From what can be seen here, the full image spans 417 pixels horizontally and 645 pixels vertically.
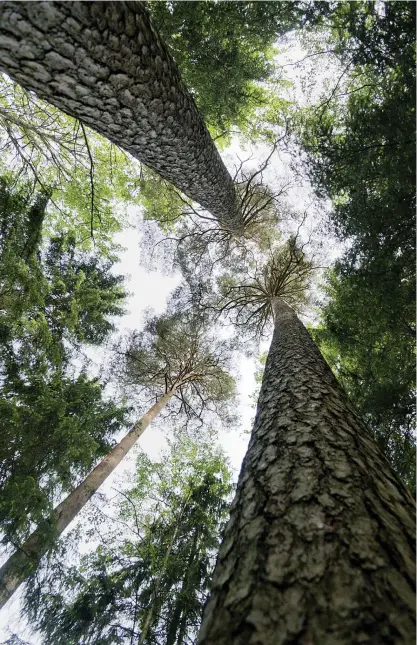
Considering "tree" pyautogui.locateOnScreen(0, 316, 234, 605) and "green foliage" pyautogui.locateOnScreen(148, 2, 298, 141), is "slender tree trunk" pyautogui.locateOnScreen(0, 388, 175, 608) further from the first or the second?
"green foliage" pyautogui.locateOnScreen(148, 2, 298, 141)

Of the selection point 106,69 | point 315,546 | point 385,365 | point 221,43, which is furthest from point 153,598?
point 221,43

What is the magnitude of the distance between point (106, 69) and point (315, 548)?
302 centimetres

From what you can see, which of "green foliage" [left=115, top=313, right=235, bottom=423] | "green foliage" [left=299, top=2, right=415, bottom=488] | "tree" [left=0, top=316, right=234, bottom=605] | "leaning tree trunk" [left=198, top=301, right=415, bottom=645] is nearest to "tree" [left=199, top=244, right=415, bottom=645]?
"leaning tree trunk" [left=198, top=301, right=415, bottom=645]

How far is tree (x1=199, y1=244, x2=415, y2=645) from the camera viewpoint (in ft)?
2.37

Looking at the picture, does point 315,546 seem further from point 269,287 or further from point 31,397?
point 269,287

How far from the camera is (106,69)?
2148 millimetres

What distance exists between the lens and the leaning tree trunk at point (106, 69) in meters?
1.77

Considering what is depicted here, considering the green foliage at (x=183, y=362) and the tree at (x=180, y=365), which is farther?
the green foliage at (x=183, y=362)

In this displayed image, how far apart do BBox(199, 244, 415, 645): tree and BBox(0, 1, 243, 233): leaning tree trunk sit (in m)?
2.76

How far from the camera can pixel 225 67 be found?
6613 mm

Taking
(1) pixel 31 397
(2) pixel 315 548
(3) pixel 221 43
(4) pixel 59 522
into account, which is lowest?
(2) pixel 315 548

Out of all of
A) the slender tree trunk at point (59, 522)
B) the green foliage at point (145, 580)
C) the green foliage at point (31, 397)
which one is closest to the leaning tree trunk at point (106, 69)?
the green foliage at point (31, 397)

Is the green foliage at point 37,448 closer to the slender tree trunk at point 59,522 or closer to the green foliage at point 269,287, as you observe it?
the slender tree trunk at point 59,522

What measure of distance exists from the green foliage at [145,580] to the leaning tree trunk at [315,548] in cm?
493
